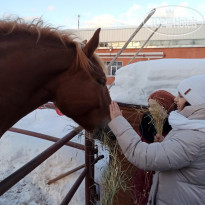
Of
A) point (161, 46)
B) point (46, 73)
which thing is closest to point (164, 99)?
point (46, 73)

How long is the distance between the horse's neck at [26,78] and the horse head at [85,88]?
0.07 m

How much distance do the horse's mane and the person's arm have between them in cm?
57

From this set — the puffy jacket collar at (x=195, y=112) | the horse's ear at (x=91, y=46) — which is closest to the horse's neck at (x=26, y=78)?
the horse's ear at (x=91, y=46)

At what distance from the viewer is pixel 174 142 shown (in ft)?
3.67

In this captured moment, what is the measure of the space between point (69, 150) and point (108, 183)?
6.39ft

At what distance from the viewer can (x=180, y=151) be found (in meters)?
1.09

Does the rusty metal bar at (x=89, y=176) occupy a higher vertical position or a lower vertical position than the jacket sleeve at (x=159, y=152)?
lower

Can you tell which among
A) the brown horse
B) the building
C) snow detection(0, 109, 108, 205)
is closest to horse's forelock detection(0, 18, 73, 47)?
the brown horse

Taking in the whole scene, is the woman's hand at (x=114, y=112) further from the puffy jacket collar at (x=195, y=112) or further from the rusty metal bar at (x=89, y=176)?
the rusty metal bar at (x=89, y=176)

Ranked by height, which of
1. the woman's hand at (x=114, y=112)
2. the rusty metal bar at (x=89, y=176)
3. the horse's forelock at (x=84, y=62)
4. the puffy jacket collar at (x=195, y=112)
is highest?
the horse's forelock at (x=84, y=62)

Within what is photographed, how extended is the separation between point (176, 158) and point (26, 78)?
3.28 feet

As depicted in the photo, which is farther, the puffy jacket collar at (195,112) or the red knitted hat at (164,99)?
the red knitted hat at (164,99)

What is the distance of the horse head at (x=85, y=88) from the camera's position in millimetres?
1520

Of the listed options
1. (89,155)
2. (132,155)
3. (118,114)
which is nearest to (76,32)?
(118,114)
